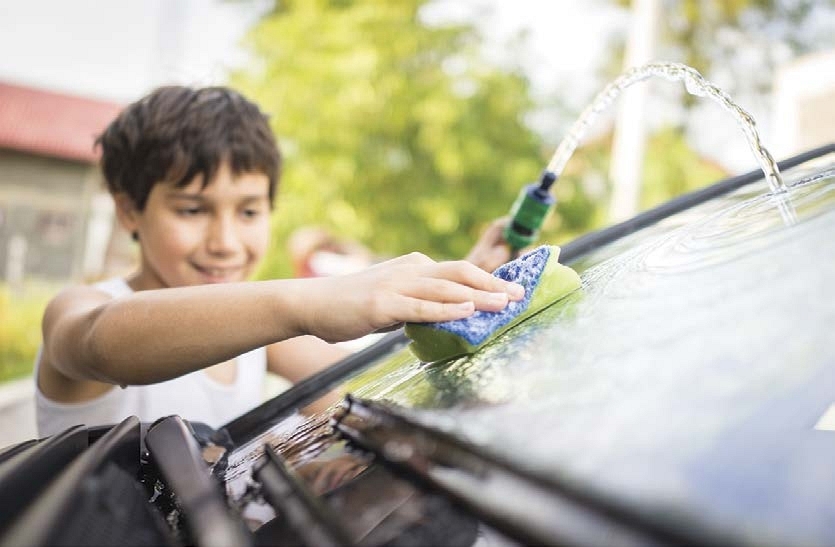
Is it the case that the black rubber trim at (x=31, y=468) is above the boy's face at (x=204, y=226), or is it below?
below

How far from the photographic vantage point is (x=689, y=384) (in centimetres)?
67

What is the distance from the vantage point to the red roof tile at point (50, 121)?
23797 millimetres

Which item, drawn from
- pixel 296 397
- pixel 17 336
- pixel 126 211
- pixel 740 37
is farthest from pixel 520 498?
pixel 740 37

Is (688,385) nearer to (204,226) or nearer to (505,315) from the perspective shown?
(505,315)

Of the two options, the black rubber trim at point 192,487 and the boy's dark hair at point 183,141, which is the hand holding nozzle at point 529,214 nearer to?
the boy's dark hair at point 183,141

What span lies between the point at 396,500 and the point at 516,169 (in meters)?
11.0

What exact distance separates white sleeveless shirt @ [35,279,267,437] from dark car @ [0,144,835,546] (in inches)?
31.6

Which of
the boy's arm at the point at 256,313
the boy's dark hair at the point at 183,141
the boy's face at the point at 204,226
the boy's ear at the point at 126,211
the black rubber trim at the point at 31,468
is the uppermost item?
the boy's dark hair at the point at 183,141

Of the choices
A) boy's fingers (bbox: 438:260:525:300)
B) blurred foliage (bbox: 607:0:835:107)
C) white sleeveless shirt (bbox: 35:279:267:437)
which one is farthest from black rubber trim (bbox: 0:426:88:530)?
blurred foliage (bbox: 607:0:835:107)

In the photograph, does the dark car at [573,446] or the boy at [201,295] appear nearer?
the dark car at [573,446]

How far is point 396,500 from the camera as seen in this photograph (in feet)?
2.31

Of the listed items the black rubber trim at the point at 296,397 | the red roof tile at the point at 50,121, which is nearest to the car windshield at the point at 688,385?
the black rubber trim at the point at 296,397

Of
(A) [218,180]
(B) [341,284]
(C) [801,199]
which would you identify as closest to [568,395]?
(B) [341,284]

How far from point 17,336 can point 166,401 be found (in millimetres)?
8943
